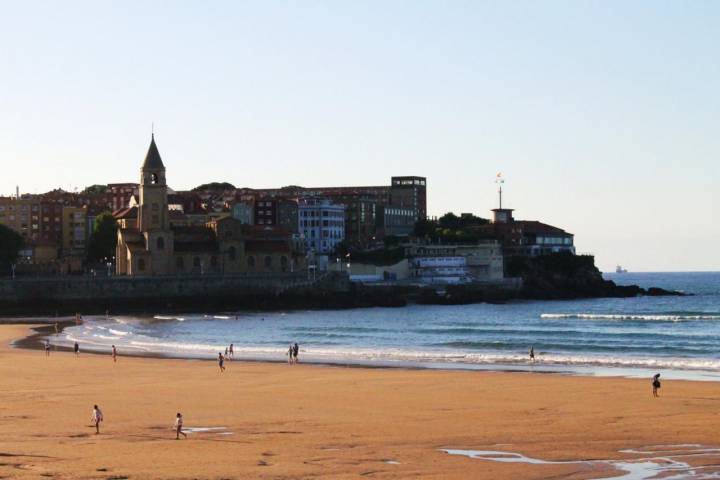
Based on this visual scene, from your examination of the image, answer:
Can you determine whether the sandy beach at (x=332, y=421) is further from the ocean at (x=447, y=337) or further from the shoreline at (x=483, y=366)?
the ocean at (x=447, y=337)

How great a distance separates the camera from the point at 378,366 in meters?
55.9

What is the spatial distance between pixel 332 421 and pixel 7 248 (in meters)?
105

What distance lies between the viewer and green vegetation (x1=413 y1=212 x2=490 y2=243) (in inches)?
6333

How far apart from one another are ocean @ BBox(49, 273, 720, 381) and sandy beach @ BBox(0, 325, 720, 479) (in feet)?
22.8

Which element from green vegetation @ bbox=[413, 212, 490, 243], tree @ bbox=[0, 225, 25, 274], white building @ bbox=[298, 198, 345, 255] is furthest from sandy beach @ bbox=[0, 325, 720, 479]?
white building @ bbox=[298, 198, 345, 255]

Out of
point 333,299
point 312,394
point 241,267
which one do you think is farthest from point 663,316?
point 312,394

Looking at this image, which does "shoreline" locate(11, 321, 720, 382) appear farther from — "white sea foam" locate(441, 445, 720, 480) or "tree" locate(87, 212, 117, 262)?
"tree" locate(87, 212, 117, 262)

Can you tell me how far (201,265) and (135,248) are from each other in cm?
707

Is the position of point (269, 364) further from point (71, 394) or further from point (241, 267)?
point (241, 267)

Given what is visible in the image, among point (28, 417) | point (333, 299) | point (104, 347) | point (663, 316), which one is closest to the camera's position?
point (28, 417)

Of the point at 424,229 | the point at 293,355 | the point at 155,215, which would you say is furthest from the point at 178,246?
the point at 293,355

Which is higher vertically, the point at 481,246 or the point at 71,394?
the point at 481,246

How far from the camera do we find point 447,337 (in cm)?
7656

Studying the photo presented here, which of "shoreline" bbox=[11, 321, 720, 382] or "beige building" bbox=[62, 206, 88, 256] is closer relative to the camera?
"shoreline" bbox=[11, 321, 720, 382]
